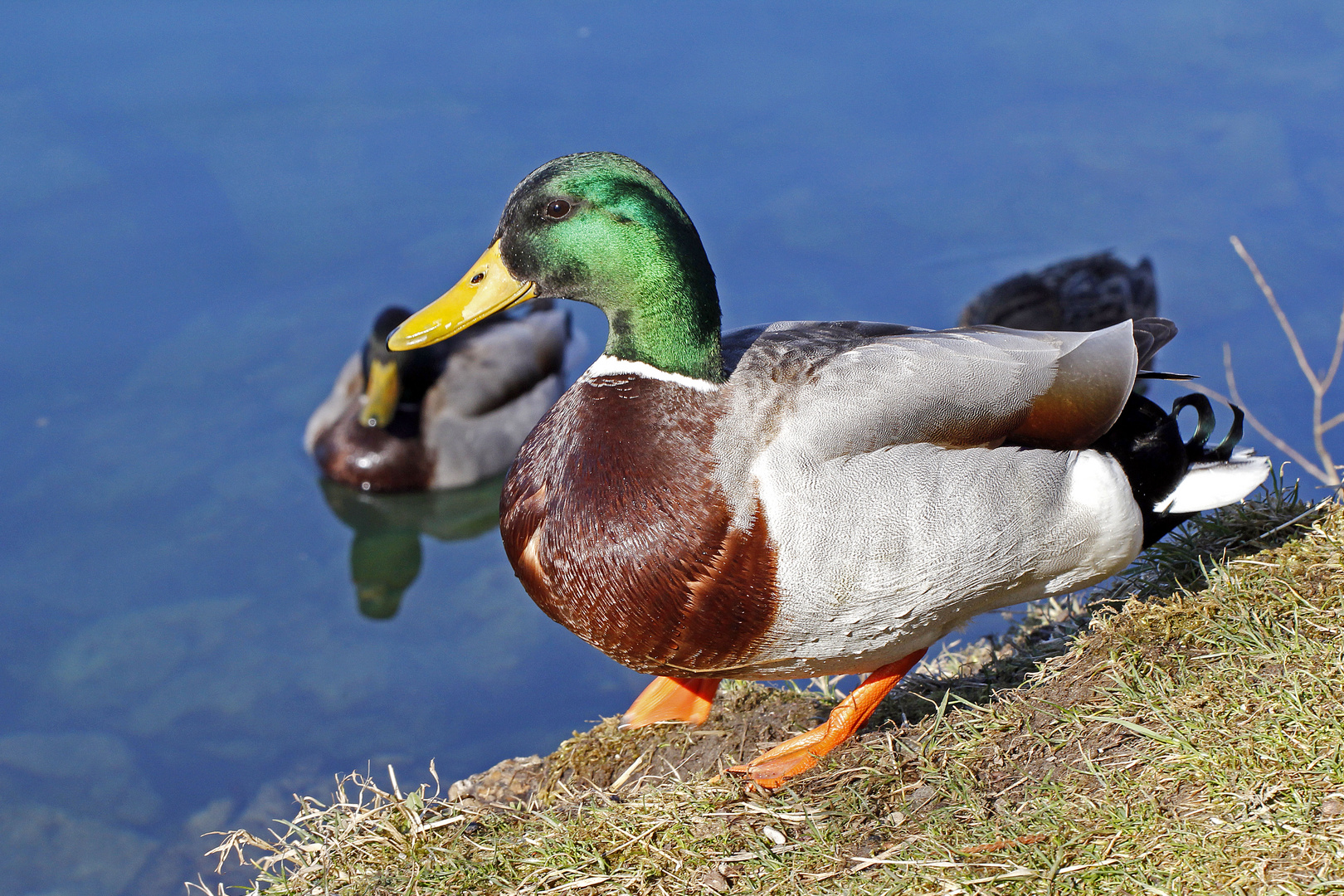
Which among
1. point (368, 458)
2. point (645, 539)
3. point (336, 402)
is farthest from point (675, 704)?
point (336, 402)

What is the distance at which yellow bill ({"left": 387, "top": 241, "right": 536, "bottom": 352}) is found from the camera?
2867 mm

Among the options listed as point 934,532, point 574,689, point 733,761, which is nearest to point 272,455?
point 574,689

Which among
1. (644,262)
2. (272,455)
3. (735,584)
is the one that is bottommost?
(272,455)

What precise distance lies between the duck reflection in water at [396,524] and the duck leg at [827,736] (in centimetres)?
301

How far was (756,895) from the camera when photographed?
2.40 metres

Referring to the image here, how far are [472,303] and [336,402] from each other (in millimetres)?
3988

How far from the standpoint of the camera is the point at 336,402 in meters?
6.64

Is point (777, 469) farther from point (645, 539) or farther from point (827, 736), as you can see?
point (827, 736)

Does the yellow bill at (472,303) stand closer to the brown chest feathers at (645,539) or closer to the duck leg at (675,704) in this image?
the brown chest feathers at (645,539)

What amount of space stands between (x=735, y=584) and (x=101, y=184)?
246 inches

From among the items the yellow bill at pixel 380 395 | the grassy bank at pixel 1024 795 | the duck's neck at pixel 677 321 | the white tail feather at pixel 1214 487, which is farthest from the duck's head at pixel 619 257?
the yellow bill at pixel 380 395

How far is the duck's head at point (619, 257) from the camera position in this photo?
2.69 m

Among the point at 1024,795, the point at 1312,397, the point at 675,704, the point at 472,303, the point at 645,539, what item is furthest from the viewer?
the point at 1312,397

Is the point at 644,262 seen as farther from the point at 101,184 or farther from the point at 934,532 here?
the point at 101,184
